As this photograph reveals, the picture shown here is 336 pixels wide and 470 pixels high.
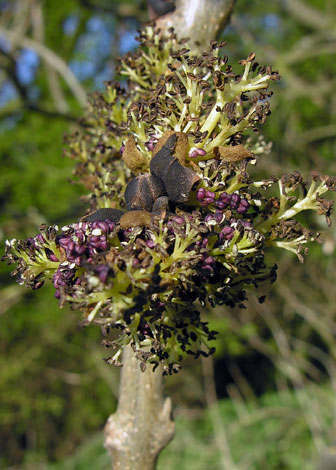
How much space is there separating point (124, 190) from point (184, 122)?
268mm

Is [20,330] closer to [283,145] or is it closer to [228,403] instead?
[228,403]

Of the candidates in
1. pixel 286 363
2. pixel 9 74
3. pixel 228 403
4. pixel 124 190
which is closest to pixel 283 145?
pixel 286 363

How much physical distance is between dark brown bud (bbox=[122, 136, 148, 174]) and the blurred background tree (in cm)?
315

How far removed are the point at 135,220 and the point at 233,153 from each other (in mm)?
302

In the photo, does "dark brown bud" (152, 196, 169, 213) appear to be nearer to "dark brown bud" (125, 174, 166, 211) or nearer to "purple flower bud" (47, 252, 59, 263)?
"dark brown bud" (125, 174, 166, 211)

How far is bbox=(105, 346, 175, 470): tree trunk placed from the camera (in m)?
1.36

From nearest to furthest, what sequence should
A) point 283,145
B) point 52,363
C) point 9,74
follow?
point 9,74, point 283,145, point 52,363

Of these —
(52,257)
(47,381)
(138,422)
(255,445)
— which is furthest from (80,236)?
(47,381)

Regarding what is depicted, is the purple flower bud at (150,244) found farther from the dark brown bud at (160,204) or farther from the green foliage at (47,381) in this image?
the green foliage at (47,381)

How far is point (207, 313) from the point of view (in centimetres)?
707

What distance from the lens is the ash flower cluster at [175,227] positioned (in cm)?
99

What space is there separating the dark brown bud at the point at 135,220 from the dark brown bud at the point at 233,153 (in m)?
0.25

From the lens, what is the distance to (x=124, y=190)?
1300mm

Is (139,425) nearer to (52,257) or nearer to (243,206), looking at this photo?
(52,257)
